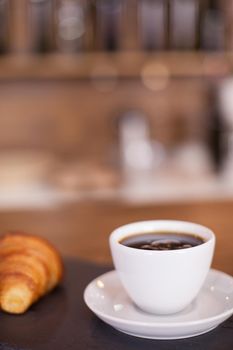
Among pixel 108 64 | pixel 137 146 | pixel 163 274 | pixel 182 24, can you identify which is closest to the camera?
pixel 163 274

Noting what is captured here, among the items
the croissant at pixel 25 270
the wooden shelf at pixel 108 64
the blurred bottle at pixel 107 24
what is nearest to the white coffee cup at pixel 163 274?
the croissant at pixel 25 270

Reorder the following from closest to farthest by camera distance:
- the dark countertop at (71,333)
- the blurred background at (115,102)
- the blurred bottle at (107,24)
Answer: the dark countertop at (71,333), the blurred background at (115,102), the blurred bottle at (107,24)

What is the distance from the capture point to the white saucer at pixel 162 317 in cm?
54

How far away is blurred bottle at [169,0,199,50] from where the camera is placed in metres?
2.03

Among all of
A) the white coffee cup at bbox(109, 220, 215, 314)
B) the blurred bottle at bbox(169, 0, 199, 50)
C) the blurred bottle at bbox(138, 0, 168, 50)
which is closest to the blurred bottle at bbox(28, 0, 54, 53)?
the blurred bottle at bbox(138, 0, 168, 50)

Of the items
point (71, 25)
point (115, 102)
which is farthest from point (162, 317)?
point (115, 102)

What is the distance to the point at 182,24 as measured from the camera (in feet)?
6.67

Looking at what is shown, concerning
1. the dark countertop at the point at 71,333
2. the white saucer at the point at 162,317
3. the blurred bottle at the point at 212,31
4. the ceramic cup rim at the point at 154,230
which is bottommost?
the dark countertop at the point at 71,333

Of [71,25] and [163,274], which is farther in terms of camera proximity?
[71,25]

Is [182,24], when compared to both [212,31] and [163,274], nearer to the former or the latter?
[212,31]

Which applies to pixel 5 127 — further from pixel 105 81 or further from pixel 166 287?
pixel 166 287

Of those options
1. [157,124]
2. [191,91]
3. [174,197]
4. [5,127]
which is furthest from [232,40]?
[5,127]

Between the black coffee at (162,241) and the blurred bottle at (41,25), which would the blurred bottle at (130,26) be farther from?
the black coffee at (162,241)

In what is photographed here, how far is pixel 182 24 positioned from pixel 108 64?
0.32m
